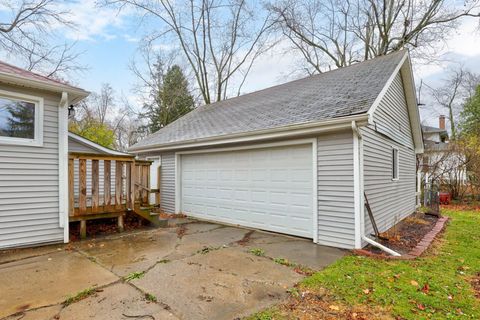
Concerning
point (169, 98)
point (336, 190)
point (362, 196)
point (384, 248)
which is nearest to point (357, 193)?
point (362, 196)

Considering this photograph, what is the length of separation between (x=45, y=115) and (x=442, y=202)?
17192mm

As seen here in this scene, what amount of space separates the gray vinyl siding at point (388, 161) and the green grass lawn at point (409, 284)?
4.44ft

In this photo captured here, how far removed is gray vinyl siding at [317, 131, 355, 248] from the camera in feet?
17.8

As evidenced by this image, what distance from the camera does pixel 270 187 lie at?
689cm

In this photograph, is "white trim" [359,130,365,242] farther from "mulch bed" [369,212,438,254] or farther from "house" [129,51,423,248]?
"mulch bed" [369,212,438,254]

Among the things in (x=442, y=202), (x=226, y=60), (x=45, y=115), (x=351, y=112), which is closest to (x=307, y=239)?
(x=351, y=112)

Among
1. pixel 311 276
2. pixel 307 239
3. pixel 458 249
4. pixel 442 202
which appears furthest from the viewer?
pixel 442 202

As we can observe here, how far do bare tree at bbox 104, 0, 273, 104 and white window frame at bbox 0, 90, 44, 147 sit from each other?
14177mm

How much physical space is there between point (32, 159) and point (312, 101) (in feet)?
21.0

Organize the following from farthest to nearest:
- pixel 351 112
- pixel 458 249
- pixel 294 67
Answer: pixel 294 67, pixel 458 249, pixel 351 112

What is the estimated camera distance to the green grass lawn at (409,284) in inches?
123

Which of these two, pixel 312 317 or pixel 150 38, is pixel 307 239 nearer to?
pixel 312 317

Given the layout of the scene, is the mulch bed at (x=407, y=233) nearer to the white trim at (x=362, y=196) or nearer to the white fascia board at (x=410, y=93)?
the white trim at (x=362, y=196)

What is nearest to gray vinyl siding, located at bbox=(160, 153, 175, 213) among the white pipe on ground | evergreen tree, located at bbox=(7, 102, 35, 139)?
evergreen tree, located at bbox=(7, 102, 35, 139)
